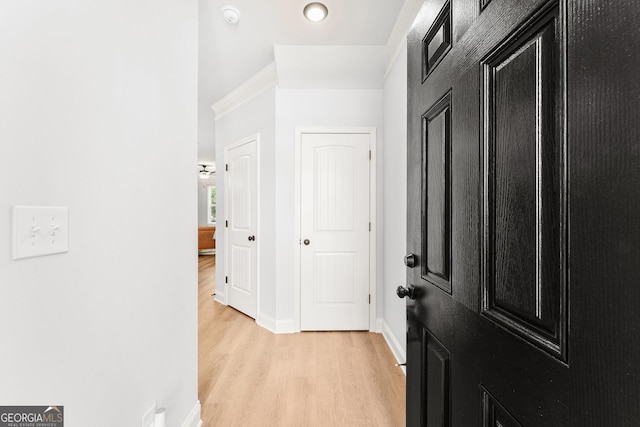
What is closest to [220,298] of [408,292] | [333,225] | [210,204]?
[333,225]

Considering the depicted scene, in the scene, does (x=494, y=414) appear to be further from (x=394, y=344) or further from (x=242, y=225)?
(x=242, y=225)

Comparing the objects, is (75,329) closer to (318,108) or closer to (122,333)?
(122,333)

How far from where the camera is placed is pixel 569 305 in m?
0.43

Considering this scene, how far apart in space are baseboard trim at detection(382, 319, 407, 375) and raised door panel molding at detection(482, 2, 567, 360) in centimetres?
195

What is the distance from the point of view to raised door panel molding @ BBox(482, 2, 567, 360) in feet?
1.50

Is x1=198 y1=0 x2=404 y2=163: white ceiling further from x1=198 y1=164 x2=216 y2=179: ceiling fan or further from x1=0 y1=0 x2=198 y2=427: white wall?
x1=198 y1=164 x2=216 y2=179: ceiling fan

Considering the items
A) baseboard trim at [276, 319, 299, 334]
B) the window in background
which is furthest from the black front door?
the window in background

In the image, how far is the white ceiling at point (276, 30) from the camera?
2271 mm

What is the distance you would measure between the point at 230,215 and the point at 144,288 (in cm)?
278

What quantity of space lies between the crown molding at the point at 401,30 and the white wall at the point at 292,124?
42 cm

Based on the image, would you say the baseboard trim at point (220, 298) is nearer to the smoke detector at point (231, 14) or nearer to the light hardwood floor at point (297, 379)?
the light hardwood floor at point (297, 379)

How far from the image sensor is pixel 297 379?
2164mm

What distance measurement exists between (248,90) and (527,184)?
346 cm

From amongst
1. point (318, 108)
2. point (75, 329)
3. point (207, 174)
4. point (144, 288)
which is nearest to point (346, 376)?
point (144, 288)
